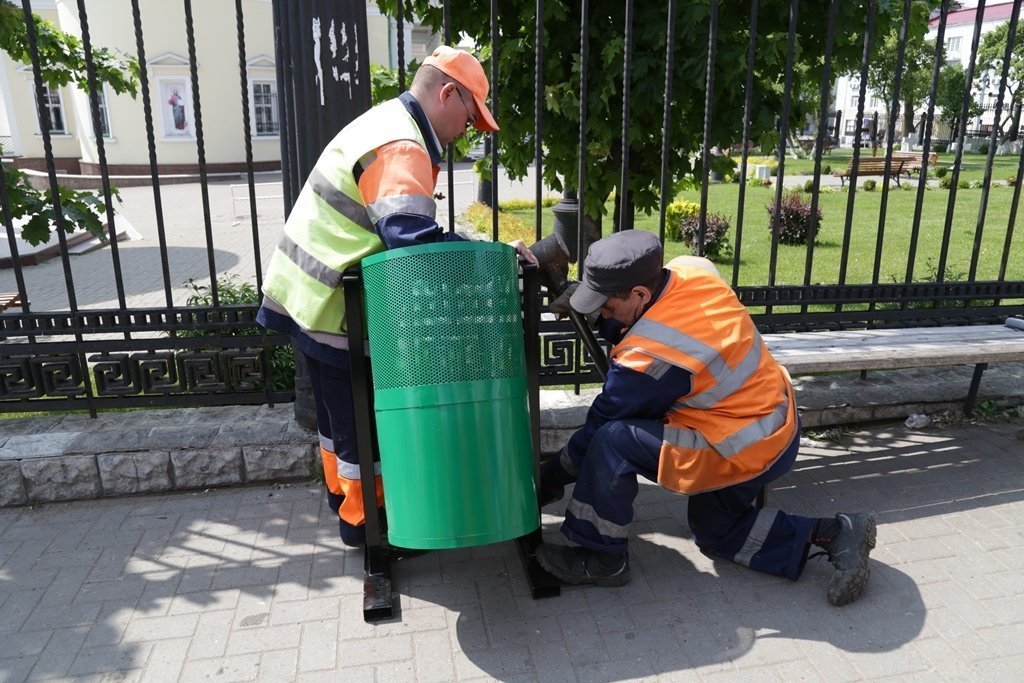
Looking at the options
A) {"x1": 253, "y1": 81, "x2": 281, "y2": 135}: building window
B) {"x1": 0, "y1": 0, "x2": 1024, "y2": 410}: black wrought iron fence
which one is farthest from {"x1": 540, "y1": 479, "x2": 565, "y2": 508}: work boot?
{"x1": 253, "y1": 81, "x2": 281, "y2": 135}: building window

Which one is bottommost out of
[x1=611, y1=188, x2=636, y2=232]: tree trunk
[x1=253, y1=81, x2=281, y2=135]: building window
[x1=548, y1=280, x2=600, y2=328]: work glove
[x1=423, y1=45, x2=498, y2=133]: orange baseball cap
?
[x1=548, y1=280, x2=600, y2=328]: work glove

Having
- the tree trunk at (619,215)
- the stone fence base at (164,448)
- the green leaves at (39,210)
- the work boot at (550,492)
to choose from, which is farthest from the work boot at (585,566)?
the green leaves at (39,210)

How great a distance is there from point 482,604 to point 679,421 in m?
0.97

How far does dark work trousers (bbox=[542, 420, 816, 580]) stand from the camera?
278 cm

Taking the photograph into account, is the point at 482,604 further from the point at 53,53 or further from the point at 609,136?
the point at 53,53

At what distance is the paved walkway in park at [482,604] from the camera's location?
2.57m

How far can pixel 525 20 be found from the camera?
4.21 meters

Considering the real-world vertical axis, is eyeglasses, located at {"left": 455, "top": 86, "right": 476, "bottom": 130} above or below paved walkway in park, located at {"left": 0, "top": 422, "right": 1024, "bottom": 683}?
above

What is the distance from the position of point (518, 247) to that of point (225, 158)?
938 inches

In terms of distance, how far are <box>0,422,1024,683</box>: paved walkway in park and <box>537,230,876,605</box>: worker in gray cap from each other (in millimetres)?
162

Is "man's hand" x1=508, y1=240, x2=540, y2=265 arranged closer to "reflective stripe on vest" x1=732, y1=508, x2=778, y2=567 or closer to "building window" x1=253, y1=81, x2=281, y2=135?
"reflective stripe on vest" x1=732, y1=508, x2=778, y2=567

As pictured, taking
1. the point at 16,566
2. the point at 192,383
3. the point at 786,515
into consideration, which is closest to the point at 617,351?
the point at 786,515

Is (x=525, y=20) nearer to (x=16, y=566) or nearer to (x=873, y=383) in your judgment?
(x=873, y=383)

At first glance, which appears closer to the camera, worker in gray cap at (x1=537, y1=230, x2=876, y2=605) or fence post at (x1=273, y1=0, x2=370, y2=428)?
worker in gray cap at (x1=537, y1=230, x2=876, y2=605)
